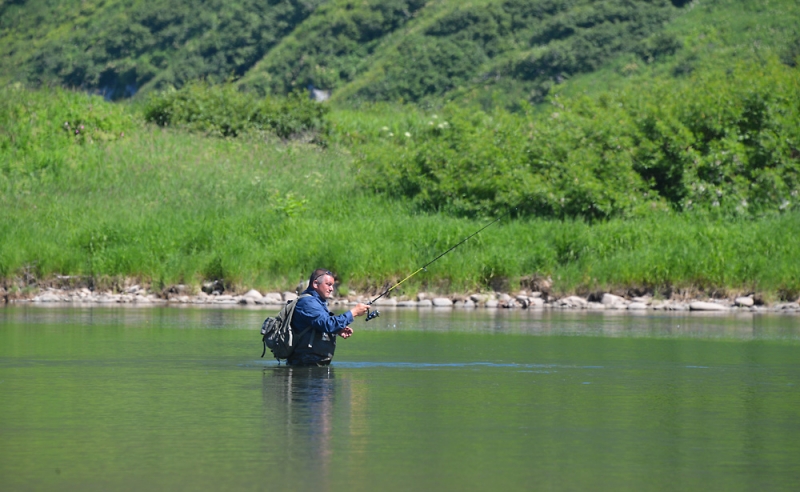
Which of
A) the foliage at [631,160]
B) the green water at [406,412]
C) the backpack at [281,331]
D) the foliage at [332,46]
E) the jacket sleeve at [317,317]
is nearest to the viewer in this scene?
the green water at [406,412]

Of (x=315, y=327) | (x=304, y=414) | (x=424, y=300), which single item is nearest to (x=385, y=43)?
(x=424, y=300)

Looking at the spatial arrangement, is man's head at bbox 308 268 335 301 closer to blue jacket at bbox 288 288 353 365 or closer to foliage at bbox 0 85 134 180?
blue jacket at bbox 288 288 353 365

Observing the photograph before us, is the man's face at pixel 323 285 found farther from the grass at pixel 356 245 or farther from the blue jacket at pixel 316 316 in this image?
the grass at pixel 356 245

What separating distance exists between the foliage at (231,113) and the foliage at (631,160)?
7.67 m

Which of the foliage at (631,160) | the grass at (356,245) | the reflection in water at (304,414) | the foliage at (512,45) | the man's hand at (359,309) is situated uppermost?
the foliage at (512,45)

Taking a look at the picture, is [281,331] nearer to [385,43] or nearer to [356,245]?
[356,245]

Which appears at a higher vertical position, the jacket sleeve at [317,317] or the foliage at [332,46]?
the foliage at [332,46]

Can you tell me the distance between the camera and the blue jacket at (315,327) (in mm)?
12883

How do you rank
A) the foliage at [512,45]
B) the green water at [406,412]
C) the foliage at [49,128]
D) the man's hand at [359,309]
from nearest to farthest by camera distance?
the green water at [406,412] < the man's hand at [359,309] < the foliage at [49,128] < the foliage at [512,45]

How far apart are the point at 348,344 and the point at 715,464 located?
30.1ft

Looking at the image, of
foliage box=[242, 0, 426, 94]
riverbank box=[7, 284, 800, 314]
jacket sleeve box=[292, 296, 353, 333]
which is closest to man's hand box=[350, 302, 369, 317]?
jacket sleeve box=[292, 296, 353, 333]

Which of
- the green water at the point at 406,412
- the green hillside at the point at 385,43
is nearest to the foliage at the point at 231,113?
the green hillside at the point at 385,43

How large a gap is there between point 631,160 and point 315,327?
697 inches

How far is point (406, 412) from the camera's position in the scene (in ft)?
34.0
